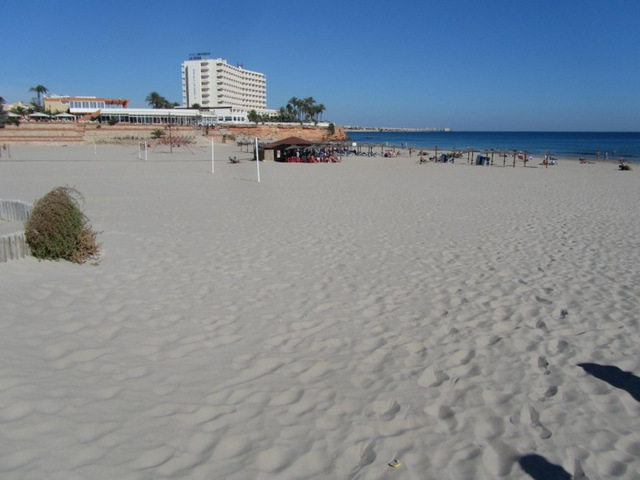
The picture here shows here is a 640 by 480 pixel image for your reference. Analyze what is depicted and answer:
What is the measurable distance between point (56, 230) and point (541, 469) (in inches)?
220

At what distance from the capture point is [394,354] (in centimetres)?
391

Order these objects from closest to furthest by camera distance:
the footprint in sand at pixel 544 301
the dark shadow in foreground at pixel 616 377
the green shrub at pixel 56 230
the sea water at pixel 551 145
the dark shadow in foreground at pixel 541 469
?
the dark shadow in foreground at pixel 541 469
the dark shadow in foreground at pixel 616 377
the footprint in sand at pixel 544 301
the green shrub at pixel 56 230
the sea water at pixel 551 145

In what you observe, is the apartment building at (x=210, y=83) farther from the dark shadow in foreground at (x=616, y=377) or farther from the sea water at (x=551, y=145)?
the dark shadow in foreground at (x=616, y=377)

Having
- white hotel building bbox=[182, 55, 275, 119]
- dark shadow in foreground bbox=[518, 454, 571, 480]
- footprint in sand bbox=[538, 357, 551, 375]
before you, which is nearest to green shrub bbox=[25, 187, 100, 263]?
footprint in sand bbox=[538, 357, 551, 375]

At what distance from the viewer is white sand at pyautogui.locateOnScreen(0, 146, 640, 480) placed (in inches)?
104

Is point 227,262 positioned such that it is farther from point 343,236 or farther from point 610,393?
point 610,393

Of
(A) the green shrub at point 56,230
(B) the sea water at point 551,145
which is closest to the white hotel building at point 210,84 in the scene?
(B) the sea water at point 551,145

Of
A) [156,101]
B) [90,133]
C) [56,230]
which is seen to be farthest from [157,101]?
[56,230]

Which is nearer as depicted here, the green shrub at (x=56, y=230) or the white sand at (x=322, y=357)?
the white sand at (x=322, y=357)

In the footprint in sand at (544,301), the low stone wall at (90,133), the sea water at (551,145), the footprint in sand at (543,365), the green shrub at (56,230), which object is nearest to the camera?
the footprint in sand at (543,365)

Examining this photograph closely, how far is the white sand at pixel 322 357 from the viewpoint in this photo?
2.63m

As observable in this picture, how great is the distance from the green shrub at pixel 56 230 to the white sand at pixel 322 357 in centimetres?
23

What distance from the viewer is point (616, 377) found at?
3561mm

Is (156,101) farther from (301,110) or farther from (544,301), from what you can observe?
(544,301)
